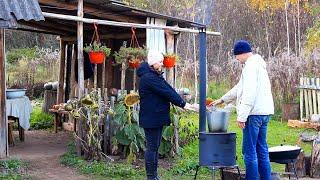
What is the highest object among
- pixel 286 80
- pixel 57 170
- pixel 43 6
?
pixel 43 6

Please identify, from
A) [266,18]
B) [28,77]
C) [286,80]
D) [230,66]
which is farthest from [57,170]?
[266,18]

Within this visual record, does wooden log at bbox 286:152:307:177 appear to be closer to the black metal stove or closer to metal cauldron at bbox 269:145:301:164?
metal cauldron at bbox 269:145:301:164

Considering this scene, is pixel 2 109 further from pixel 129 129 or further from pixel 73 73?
pixel 73 73

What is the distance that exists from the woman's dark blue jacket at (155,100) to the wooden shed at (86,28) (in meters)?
0.52

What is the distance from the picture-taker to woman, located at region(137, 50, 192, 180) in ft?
20.5

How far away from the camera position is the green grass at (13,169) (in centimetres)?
712

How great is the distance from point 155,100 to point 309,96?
25.0 ft

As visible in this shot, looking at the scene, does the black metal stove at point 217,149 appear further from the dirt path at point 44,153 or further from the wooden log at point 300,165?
the dirt path at point 44,153

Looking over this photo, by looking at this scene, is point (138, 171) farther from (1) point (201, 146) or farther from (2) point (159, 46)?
(2) point (159, 46)

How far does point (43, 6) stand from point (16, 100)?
213cm

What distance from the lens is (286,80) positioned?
1370 cm

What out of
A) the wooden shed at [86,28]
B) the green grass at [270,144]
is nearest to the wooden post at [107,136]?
the wooden shed at [86,28]

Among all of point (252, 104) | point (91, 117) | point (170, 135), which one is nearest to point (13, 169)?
point (91, 117)

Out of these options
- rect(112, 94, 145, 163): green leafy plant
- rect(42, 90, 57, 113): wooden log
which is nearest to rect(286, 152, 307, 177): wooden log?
rect(112, 94, 145, 163): green leafy plant
